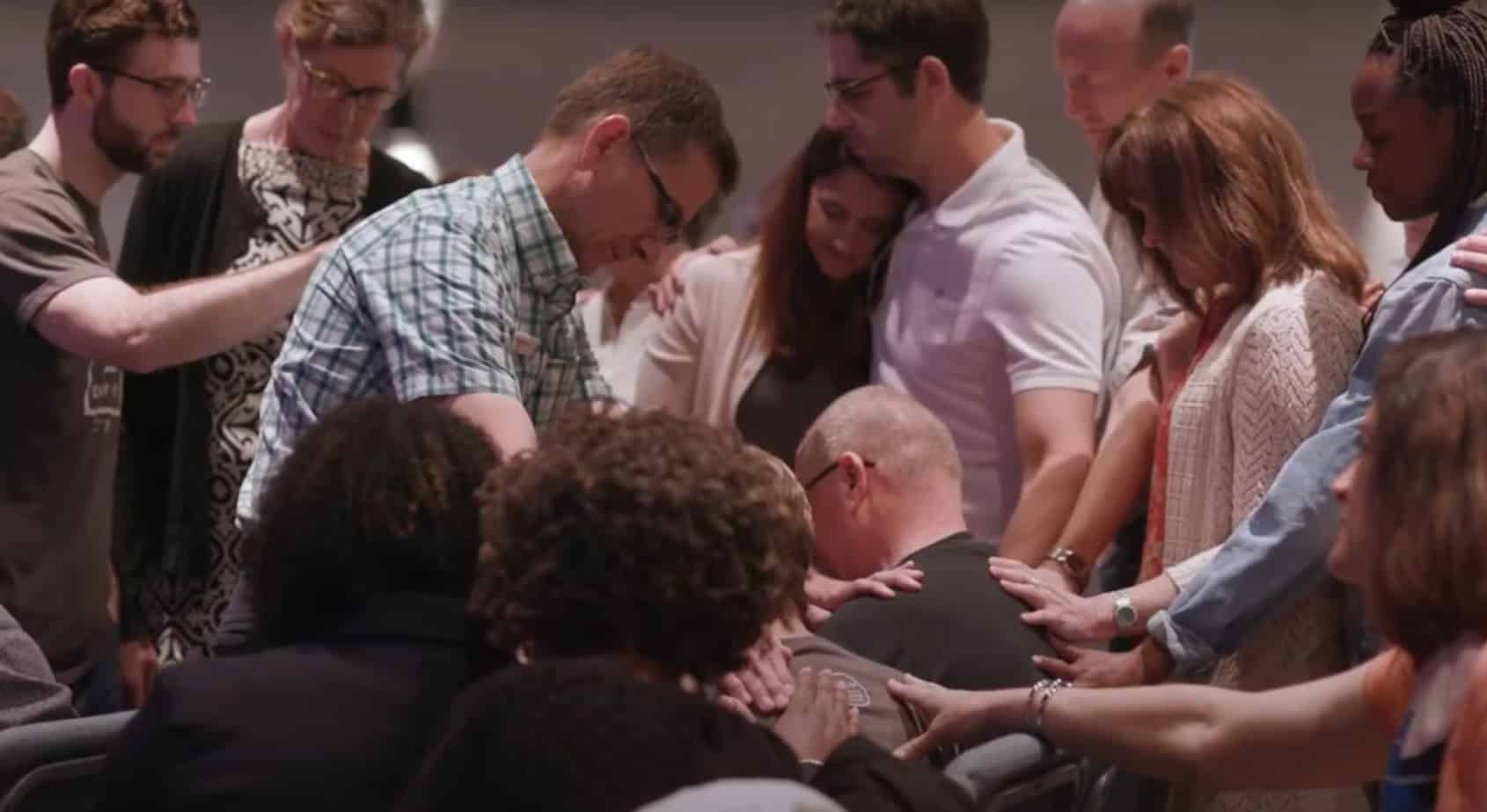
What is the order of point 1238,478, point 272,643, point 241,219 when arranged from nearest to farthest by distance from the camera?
point 272,643 → point 1238,478 → point 241,219

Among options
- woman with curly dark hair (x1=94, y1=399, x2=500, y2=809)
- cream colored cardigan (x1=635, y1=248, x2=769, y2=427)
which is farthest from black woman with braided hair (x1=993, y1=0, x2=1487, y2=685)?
cream colored cardigan (x1=635, y1=248, x2=769, y2=427)

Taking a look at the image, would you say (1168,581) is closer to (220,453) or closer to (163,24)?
(220,453)

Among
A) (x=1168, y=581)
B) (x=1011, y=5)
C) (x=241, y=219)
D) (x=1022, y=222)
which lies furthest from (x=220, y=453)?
(x=1011, y=5)

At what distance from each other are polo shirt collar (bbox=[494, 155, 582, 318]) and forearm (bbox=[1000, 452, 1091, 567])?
0.81 metres

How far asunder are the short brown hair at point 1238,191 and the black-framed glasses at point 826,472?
48 centimetres

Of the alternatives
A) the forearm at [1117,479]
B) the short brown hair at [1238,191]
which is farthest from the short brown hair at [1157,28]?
the short brown hair at [1238,191]

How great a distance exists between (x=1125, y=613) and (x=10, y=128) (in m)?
2.23

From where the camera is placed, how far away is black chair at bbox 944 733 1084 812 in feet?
7.74

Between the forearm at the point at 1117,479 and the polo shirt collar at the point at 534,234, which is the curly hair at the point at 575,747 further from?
the forearm at the point at 1117,479

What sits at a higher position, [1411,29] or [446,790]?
[1411,29]

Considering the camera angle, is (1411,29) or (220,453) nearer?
(1411,29)

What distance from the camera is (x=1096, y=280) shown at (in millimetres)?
3471

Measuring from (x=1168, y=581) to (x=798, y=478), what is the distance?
51 centimetres

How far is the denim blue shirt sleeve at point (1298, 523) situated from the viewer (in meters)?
2.51
